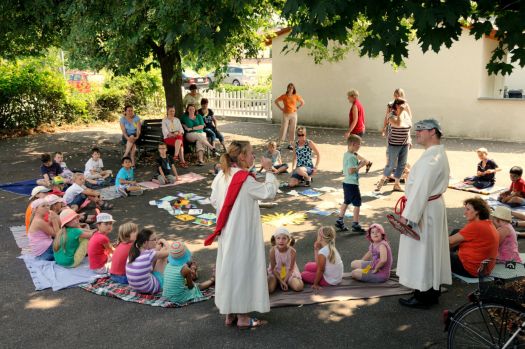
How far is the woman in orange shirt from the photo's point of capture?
6.70 meters

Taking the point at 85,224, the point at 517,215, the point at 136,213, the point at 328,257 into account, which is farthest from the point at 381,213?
the point at 85,224

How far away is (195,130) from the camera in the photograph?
584 inches

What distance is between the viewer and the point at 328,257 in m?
6.64

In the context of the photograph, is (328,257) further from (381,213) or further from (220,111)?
(220,111)

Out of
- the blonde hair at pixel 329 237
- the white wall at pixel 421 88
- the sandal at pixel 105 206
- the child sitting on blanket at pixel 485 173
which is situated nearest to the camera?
the blonde hair at pixel 329 237

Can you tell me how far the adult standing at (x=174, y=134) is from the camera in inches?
553

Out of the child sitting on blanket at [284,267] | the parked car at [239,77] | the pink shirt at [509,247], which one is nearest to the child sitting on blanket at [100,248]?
the child sitting on blanket at [284,267]

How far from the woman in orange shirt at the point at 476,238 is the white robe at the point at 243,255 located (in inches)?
111

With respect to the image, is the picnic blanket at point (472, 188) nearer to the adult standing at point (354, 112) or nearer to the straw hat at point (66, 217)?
the adult standing at point (354, 112)

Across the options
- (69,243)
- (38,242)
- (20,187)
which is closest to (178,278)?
(69,243)

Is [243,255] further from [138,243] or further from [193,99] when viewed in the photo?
[193,99]

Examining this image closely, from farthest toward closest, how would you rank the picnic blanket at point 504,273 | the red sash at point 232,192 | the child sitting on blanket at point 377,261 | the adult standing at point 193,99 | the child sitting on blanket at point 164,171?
the adult standing at point 193,99 → the child sitting on blanket at point 164,171 → the child sitting on blanket at point 377,261 → the red sash at point 232,192 → the picnic blanket at point 504,273

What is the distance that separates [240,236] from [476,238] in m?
3.19

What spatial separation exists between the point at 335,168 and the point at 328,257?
7507mm
